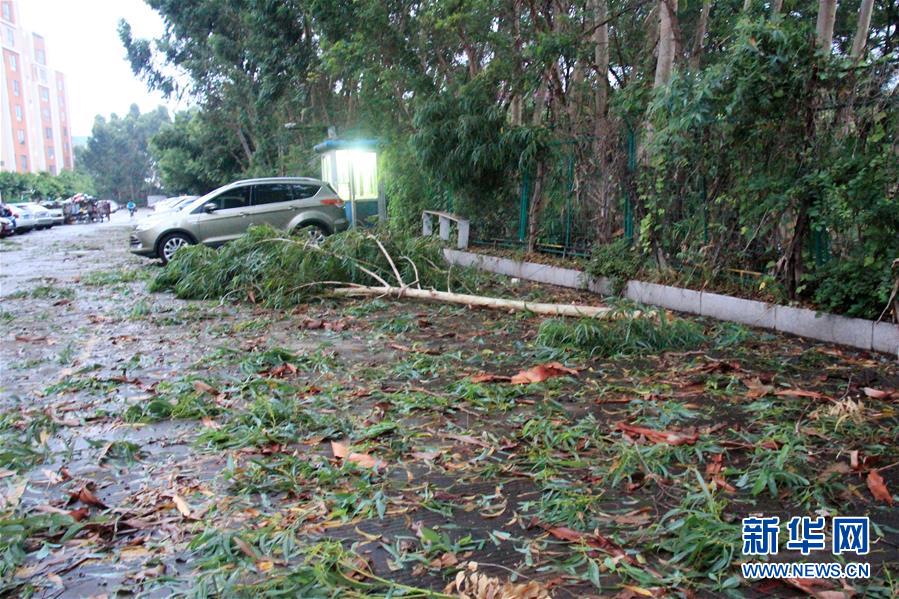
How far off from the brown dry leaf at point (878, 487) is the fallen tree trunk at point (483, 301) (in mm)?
3411

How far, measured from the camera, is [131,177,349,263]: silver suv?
15.2 m

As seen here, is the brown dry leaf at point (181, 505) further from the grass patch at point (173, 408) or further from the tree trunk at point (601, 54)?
the tree trunk at point (601, 54)

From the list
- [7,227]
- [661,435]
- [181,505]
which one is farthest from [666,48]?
[7,227]

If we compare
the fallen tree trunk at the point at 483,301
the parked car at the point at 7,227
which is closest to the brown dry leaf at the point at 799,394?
the fallen tree trunk at the point at 483,301

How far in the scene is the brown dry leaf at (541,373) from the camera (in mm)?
5777

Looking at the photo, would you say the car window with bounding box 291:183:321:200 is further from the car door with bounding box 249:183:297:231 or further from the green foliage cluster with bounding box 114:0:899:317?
the green foliage cluster with bounding box 114:0:899:317

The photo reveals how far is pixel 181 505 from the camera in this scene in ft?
12.1

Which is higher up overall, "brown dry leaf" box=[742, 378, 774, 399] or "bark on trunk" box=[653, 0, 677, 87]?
"bark on trunk" box=[653, 0, 677, 87]

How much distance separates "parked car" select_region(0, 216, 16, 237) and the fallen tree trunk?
23610 mm

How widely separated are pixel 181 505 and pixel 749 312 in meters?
6.46

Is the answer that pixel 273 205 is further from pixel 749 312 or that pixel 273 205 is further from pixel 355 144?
pixel 749 312

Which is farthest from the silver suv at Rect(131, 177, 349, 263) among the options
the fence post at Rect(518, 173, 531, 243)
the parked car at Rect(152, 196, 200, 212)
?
the fence post at Rect(518, 173, 531, 243)

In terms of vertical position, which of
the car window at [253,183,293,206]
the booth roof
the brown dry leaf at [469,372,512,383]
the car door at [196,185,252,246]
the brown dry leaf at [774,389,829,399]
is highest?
the booth roof

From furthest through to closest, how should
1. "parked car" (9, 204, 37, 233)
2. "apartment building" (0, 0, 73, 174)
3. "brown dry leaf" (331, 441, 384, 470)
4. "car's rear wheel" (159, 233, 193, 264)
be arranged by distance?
"apartment building" (0, 0, 73, 174) < "parked car" (9, 204, 37, 233) < "car's rear wheel" (159, 233, 193, 264) < "brown dry leaf" (331, 441, 384, 470)
